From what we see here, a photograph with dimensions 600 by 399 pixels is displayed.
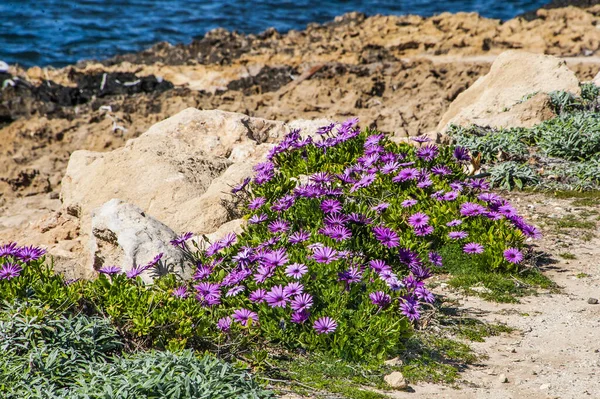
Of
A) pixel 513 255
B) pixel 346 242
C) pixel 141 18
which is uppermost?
pixel 346 242

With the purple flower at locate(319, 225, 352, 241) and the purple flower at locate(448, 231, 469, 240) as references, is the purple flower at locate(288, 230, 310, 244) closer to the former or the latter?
the purple flower at locate(319, 225, 352, 241)

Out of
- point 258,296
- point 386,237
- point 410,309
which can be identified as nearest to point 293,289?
point 258,296

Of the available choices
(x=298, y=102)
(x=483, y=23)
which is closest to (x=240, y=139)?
(x=298, y=102)

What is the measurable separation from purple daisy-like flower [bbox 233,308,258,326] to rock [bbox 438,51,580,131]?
6.15 m

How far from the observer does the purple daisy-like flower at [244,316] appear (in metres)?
5.68

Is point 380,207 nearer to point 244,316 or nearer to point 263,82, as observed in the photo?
point 244,316

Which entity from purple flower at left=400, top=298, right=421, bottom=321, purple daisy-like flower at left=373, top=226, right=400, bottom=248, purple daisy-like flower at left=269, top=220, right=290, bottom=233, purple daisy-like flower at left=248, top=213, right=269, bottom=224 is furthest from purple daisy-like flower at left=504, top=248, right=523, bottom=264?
purple daisy-like flower at left=248, top=213, right=269, bottom=224

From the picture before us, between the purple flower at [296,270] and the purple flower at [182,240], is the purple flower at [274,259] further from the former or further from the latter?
the purple flower at [182,240]

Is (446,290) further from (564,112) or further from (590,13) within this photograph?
(590,13)

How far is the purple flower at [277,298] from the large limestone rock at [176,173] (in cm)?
161

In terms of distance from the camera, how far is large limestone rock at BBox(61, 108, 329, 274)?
7848 millimetres

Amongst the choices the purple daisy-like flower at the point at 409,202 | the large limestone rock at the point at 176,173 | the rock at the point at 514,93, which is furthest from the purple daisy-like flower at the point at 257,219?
the rock at the point at 514,93

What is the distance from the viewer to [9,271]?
5.71 m

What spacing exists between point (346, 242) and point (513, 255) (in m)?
1.56
